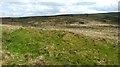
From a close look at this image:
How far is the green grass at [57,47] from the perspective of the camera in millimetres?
41500

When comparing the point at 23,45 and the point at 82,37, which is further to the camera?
the point at 82,37

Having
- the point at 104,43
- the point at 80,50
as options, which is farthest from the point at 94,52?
the point at 104,43

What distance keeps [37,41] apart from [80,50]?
6.82 meters

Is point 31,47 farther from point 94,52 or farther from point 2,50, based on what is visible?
point 94,52

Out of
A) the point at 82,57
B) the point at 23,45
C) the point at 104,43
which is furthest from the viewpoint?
the point at 104,43

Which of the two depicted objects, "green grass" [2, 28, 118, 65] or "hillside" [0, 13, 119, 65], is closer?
"hillside" [0, 13, 119, 65]

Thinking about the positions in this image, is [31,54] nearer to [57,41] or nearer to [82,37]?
[57,41]

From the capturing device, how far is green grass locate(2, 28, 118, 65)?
136 feet

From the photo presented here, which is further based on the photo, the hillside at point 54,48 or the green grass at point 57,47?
the green grass at point 57,47

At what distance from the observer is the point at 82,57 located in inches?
1656

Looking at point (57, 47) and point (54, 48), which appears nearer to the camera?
point (54, 48)

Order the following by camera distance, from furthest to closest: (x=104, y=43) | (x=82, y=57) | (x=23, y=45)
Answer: (x=104, y=43) < (x=23, y=45) < (x=82, y=57)

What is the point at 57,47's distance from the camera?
44.7 metres

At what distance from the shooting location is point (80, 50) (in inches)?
1742
